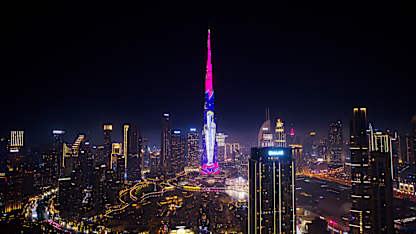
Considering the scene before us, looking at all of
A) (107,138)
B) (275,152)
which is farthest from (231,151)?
(275,152)

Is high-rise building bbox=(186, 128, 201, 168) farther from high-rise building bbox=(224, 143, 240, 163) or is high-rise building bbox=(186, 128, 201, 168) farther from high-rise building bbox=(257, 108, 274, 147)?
high-rise building bbox=(257, 108, 274, 147)

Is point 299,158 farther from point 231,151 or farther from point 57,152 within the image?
point 57,152

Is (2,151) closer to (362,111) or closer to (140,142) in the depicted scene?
(140,142)

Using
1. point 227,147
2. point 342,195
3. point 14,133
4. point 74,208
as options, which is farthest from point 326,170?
point 14,133

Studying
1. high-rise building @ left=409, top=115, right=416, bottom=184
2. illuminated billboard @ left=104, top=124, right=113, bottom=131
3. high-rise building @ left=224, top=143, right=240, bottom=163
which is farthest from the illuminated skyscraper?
high-rise building @ left=409, top=115, right=416, bottom=184

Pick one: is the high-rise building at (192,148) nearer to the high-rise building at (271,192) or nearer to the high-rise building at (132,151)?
the high-rise building at (132,151)

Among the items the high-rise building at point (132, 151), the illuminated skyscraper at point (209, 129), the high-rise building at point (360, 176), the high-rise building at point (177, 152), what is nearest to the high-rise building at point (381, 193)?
the high-rise building at point (360, 176)
